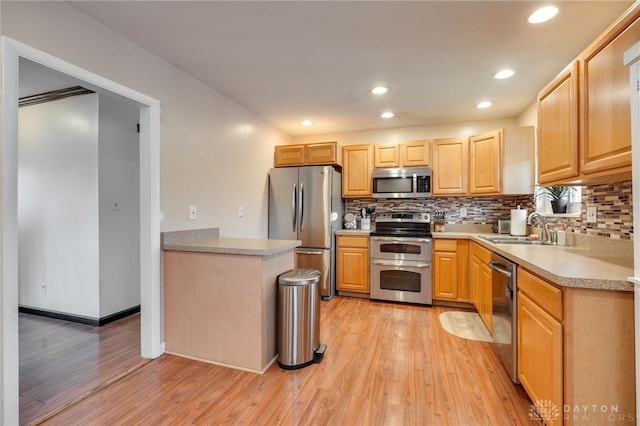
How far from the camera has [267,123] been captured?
13.2 feet

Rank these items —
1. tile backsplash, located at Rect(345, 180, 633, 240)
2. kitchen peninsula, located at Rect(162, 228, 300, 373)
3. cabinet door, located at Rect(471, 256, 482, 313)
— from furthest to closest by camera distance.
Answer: cabinet door, located at Rect(471, 256, 482, 313)
kitchen peninsula, located at Rect(162, 228, 300, 373)
tile backsplash, located at Rect(345, 180, 633, 240)

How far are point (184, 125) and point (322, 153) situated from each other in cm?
195

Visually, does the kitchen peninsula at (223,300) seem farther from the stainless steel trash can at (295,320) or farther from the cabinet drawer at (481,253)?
the cabinet drawer at (481,253)

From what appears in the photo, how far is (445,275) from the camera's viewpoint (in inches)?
140

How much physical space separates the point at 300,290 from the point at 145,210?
1.36 metres

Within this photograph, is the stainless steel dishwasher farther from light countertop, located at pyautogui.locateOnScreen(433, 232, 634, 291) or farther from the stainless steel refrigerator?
the stainless steel refrigerator

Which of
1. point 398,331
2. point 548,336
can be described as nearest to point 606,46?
point 548,336

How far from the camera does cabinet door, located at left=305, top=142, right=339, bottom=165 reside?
13.3 ft

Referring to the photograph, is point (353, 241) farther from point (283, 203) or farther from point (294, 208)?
point (283, 203)

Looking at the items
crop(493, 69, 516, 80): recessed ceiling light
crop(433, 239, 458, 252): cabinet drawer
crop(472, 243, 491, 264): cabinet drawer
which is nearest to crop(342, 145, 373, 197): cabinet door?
crop(433, 239, 458, 252): cabinet drawer

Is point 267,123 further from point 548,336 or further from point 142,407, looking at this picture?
point 548,336

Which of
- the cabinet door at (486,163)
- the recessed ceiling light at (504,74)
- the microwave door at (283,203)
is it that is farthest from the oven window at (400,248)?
the recessed ceiling light at (504,74)

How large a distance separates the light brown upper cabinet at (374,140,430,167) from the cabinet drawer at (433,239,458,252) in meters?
1.07

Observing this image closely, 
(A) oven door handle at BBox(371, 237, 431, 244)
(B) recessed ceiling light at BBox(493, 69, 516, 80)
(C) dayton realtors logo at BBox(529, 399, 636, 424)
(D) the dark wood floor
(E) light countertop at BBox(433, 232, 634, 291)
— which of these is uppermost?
Answer: (B) recessed ceiling light at BBox(493, 69, 516, 80)
